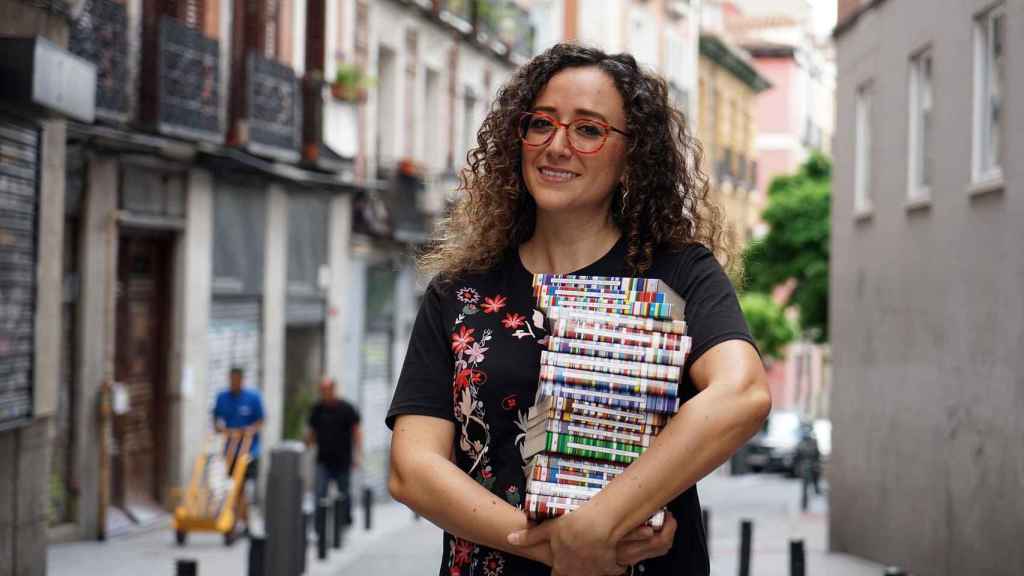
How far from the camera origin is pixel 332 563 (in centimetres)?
1692

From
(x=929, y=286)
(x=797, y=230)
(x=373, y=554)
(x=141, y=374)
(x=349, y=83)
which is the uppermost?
(x=349, y=83)

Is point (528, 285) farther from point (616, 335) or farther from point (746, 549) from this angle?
point (746, 549)

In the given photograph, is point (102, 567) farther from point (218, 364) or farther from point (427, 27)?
point (427, 27)

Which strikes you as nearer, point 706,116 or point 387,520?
point 387,520

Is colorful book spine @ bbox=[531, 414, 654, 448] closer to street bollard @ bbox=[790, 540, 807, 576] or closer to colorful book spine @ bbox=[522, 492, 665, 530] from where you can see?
colorful book spine @ bbox=[522, 492, 665, 530]

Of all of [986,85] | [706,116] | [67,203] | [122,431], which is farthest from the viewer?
[706,116]

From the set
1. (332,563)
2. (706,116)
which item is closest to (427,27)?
(332,563)

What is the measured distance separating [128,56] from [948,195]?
29.0 ft

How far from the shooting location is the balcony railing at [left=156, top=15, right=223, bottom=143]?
2030 cm

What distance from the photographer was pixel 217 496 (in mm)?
18234

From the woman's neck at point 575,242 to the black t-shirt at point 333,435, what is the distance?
700 inches

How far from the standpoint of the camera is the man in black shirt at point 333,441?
2091 centimetres

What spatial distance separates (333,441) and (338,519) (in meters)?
2.90

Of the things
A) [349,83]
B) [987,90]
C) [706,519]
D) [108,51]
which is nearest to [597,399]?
[987,90]
